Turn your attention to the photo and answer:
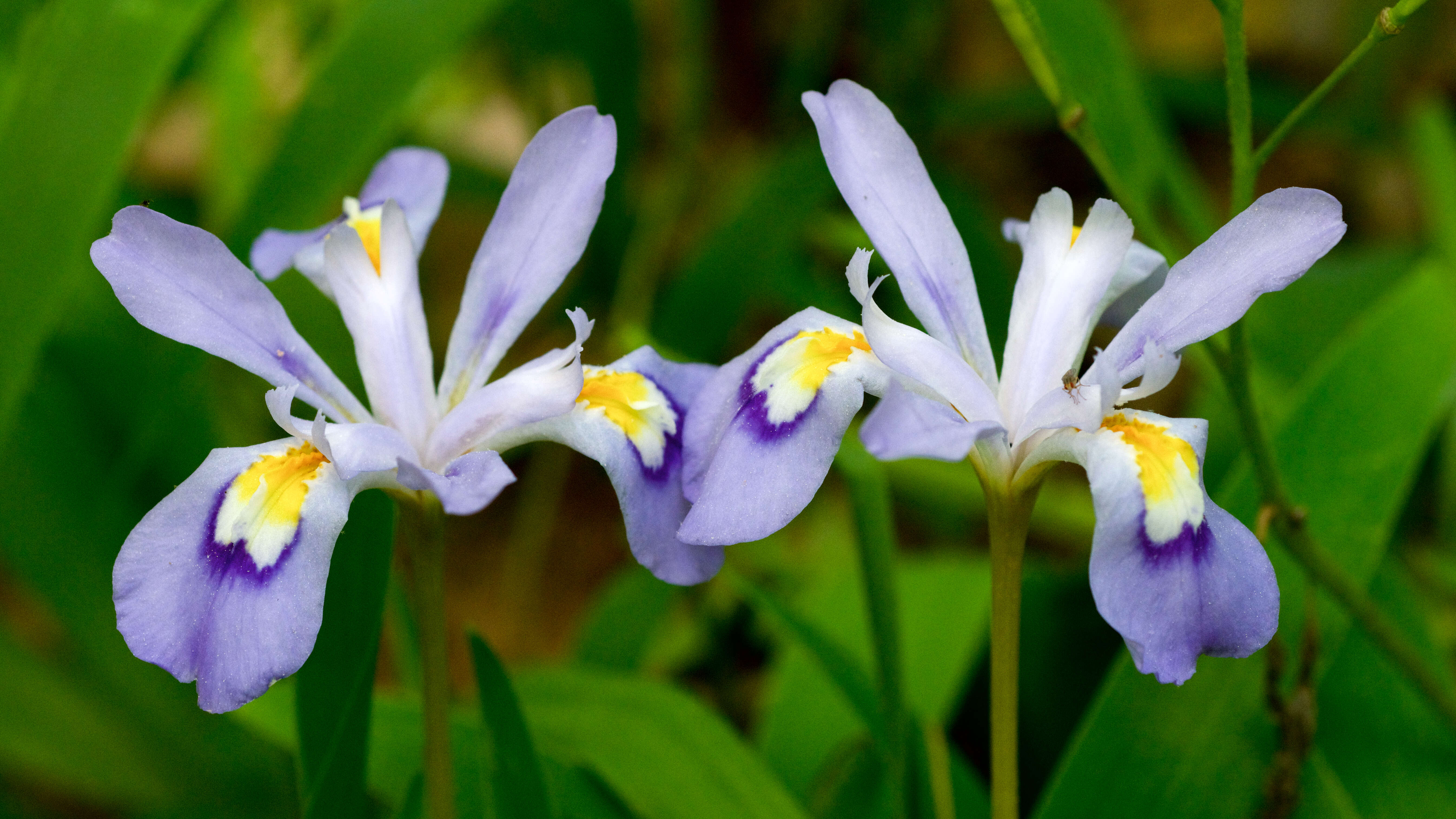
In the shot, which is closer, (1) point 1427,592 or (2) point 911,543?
(1) point 1427,592

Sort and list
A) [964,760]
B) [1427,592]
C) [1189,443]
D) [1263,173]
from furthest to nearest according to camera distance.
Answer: [1263,173]
[1427,592]
[964,760]
[1189,443]

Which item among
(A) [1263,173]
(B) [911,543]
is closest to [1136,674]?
(B) [911,543]

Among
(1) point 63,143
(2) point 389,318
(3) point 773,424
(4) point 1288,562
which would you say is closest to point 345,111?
(1) point 63,143

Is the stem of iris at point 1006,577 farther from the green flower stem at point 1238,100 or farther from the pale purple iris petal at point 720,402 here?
the green flower stem at point 1238,100

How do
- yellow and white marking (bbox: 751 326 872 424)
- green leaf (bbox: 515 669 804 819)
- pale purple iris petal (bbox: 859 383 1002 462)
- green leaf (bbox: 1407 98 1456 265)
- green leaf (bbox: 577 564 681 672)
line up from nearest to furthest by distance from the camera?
pale purple iris petal (bbox: 859 383 1002 462) < yellow and white marking (bbox: 751 326 872 424) < green leaf (bbox: 515 669 804 819) < green leaf (bbox: 577 564 681 672) < green leaf (bbox: 1407 98 1456 265)

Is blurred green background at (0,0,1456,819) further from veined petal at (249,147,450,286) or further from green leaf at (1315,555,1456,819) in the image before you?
veined petal at (249,147,450,286)

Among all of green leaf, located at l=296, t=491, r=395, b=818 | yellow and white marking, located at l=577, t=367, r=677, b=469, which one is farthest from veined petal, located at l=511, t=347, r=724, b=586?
green leaf, located at l=296, t=491, r=395, b=818

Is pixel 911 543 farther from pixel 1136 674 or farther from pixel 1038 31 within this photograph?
pixel 1038 31
